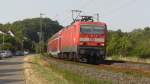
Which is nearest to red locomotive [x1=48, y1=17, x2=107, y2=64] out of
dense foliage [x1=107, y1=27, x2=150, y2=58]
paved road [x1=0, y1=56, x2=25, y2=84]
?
paved road [x1=0, y1=56, x2=25, y2=84]

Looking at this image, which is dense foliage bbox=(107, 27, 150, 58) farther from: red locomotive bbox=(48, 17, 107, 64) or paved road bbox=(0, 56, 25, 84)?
paved road bbox=(0, 56, 25, 84)

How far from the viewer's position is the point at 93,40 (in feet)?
123

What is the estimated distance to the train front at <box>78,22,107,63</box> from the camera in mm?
37469

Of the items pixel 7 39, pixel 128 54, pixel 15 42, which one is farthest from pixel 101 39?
pixel 15 42

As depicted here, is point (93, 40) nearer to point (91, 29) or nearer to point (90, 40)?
point (90, 40)

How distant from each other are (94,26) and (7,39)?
102401mm

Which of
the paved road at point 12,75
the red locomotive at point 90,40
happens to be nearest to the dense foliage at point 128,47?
the red locomotive at point 90,40

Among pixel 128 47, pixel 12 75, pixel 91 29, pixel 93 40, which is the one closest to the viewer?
pixel 12 75

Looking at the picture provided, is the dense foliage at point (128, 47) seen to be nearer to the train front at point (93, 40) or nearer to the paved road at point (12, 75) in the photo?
the train front at point (93, 40)

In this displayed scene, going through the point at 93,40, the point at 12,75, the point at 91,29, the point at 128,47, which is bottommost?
the point at 12,75

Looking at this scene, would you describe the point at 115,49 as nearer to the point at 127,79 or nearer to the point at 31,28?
the point at 127,79

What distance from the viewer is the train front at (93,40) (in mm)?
37469

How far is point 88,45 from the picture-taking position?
37.7 meters

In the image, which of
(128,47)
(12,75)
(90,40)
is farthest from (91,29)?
(128,47)
